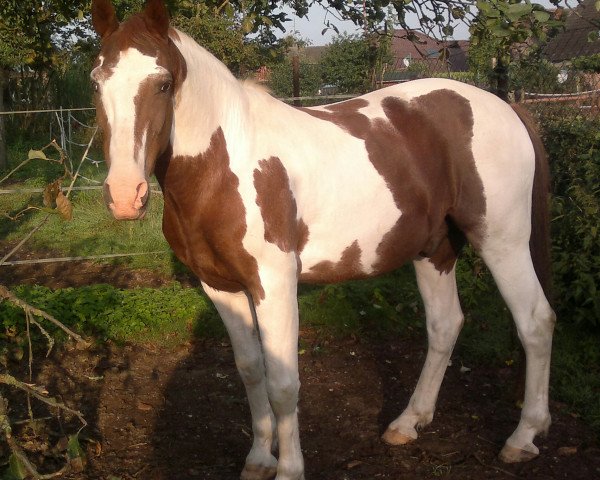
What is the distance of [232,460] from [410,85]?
2.15 metres

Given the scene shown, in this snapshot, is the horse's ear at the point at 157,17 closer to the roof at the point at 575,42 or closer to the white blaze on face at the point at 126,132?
the white blaze on face at the point at 126,132

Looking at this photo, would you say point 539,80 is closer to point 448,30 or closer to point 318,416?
point 448,30

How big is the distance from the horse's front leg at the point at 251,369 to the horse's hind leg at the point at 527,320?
3.98ft

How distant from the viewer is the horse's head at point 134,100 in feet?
7.56

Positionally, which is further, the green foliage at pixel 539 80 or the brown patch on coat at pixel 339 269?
the green foliage at pixel 539 80

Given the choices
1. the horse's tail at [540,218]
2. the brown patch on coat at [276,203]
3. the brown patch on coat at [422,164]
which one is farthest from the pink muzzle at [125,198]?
the horse's tail at [540,218]

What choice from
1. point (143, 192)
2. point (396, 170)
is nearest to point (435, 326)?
point (396, 170)

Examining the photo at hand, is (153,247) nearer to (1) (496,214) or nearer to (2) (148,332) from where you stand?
(2) (148,332)

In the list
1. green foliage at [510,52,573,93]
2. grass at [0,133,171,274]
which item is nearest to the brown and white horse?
grass at [0,133,171,274]

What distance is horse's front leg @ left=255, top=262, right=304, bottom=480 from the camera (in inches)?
112

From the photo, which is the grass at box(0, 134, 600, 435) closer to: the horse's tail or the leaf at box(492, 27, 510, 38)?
the horse's tail

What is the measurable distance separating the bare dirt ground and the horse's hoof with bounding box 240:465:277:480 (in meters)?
0.09

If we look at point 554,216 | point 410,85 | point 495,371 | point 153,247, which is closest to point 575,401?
point 495,371

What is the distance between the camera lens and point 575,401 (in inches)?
160
